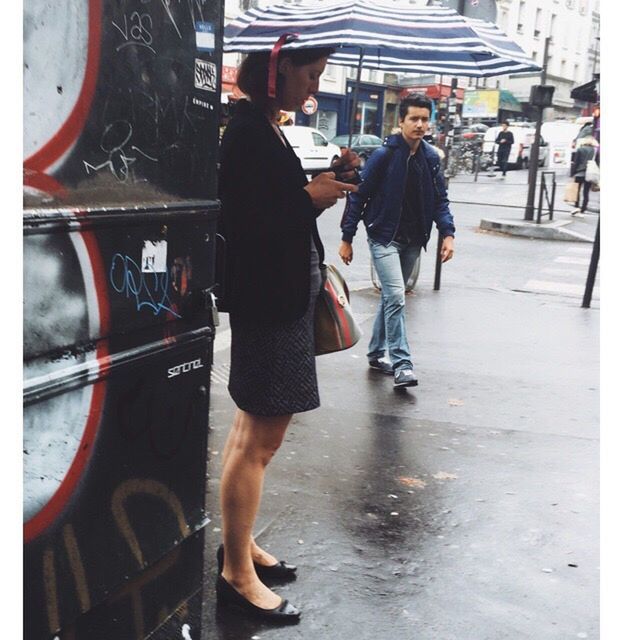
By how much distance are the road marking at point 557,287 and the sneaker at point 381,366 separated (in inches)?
196

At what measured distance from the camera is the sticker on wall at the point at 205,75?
2.39m

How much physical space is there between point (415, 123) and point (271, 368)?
3.53 meters

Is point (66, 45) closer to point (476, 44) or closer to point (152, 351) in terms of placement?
point (152, 351)

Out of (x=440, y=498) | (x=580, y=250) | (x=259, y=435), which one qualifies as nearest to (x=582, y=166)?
(x=580, y=250)

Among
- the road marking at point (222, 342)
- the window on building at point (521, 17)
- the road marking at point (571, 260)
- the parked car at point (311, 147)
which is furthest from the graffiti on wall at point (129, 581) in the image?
the window on building at point (521, 17)

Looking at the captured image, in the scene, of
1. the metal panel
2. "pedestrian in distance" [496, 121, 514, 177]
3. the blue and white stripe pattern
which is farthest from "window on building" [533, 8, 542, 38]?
the metal panel

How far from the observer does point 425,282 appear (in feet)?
36.3

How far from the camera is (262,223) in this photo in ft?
9.23

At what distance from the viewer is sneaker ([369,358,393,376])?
658cm

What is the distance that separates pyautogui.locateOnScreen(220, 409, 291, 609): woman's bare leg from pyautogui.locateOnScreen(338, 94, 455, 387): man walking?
10.3 feet

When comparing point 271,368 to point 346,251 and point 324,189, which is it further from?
point 346,251
